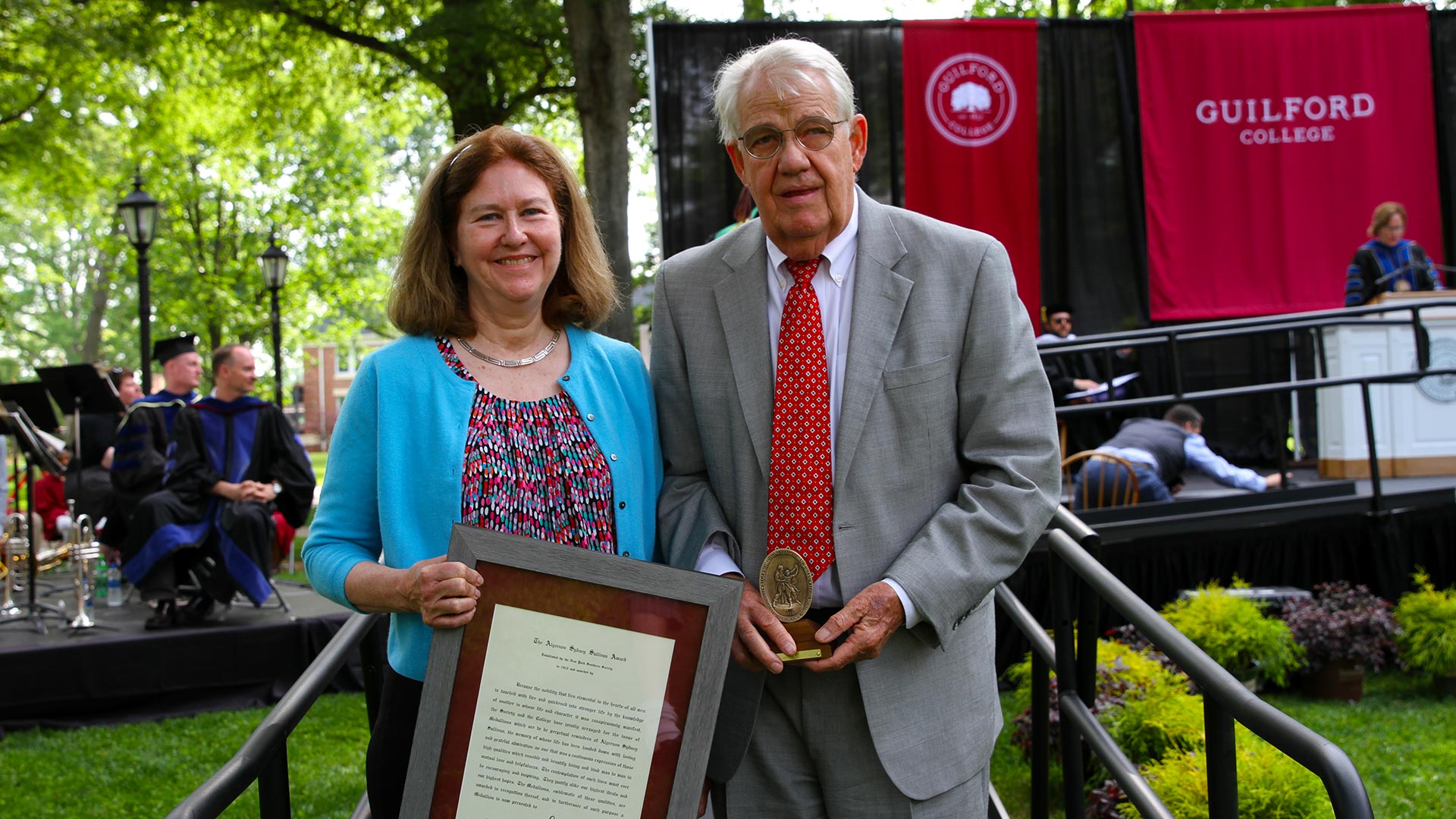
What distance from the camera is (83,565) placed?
806 cm

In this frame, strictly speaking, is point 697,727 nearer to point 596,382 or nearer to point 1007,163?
point 596,382

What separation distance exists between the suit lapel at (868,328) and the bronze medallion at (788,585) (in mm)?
187

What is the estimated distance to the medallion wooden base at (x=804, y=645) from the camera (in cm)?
201

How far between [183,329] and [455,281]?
29.6 meters

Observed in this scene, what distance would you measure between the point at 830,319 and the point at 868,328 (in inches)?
A: 4.2

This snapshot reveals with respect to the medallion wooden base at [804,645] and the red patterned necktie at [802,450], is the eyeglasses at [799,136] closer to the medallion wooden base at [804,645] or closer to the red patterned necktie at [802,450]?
the red patterned necktie at [802,450]

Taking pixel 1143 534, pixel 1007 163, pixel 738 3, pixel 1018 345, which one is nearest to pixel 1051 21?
pixel 1007 163

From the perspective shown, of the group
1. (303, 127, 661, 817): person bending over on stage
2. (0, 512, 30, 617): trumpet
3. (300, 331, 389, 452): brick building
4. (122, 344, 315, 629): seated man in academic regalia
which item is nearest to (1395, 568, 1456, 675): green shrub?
(303, 127, 661, 817): person bending over on stage

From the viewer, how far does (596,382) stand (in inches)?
87.9

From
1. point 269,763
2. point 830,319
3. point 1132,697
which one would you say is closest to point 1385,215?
point 1132,697

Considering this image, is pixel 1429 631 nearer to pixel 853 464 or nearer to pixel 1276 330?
pixel 1276 330

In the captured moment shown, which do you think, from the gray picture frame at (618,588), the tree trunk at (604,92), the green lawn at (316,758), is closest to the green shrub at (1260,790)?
the green lawn at (316,758)

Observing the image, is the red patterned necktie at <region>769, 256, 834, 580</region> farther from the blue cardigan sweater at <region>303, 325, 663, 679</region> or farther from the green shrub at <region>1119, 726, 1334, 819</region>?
the green shrub at <region>1119, 726, 1334, 819</region>

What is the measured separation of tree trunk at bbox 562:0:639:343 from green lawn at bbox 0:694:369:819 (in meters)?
5.87
